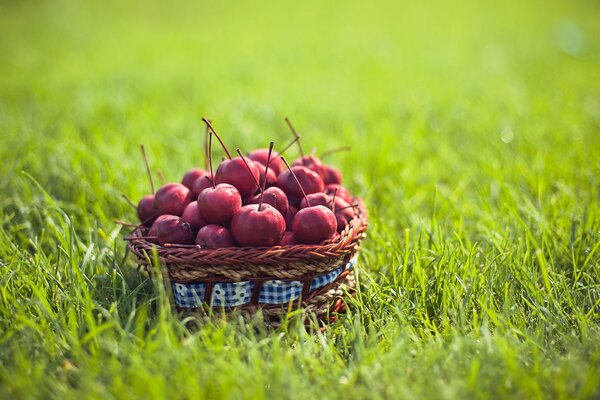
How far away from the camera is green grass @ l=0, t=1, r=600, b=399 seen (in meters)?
1.56

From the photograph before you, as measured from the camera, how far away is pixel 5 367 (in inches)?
63.4

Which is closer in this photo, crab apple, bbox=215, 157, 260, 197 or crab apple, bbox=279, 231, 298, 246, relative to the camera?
crab apple, bbox=279, 231, 298, 246

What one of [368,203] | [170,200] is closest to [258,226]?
[170,200]

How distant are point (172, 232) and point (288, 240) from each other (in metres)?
0.41

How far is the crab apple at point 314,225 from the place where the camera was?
1867 mm

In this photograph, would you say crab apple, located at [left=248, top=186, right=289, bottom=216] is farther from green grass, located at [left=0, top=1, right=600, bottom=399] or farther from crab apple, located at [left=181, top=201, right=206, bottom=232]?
green grass, located at [left=0, top=1, right=600, bottom=399]

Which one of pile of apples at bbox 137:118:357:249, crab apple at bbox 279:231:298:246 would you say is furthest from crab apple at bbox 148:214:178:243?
crab apple at bbox 279:231:298:246

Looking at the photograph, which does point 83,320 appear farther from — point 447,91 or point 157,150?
point 447,91

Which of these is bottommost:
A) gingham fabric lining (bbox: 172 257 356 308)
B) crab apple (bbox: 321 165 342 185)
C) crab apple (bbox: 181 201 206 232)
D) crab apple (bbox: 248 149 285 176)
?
gingham fabric lining (bbox: 172 257 356 308)

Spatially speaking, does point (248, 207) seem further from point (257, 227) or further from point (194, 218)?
point (194, 218)

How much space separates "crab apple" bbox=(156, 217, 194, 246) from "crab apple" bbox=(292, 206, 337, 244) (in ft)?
1.30

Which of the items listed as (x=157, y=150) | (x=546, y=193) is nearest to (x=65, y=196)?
(x=157, y=150)

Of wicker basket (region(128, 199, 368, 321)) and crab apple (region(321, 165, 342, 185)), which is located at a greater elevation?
crab apple (region(321, 165, 342, 185))

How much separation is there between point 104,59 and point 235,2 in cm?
714
